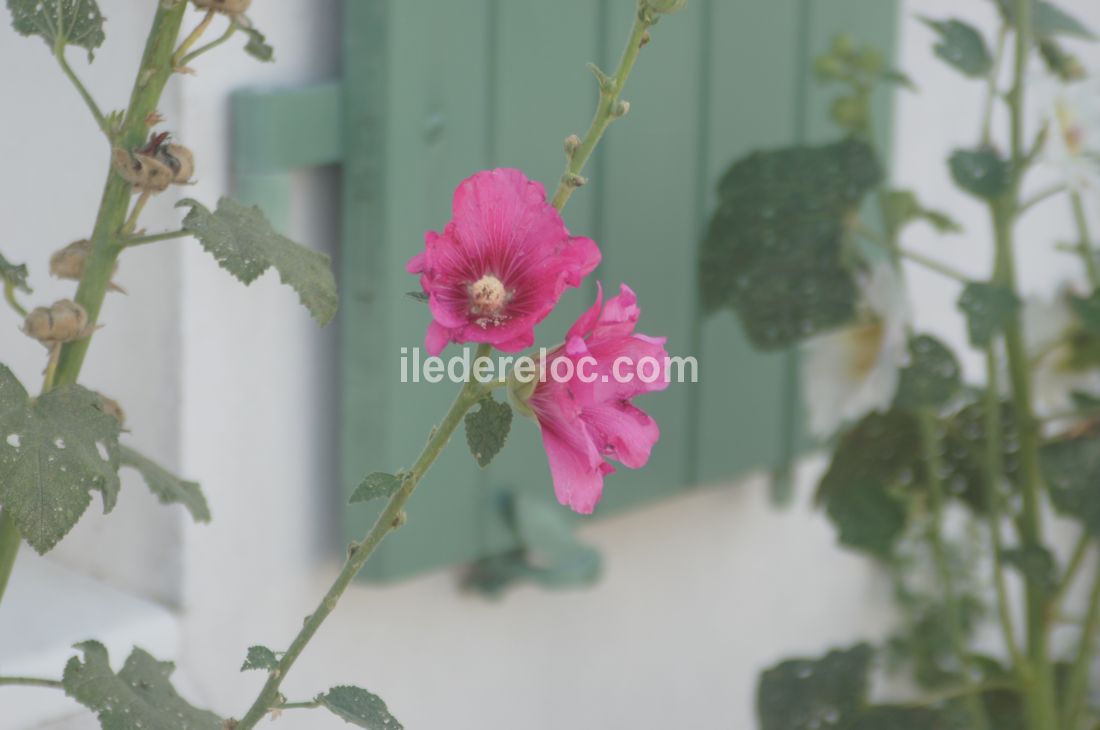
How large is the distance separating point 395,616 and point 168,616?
34cm

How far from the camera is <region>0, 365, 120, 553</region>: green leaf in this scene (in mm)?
634

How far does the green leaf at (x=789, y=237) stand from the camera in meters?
1.42

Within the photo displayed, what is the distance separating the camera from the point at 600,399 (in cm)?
59

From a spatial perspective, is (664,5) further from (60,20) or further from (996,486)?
(996,486)

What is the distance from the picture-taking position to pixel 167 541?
128 centimetres

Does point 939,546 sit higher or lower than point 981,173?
lower

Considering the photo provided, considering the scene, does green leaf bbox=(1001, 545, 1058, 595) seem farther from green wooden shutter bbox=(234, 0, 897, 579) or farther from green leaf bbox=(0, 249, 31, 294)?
green leaf bbox=(0, 249, 31, 294)

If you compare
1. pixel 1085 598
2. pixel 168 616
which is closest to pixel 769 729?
pixel 168 616

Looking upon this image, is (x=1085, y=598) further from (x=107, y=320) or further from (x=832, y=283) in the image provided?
(x=107, y=320)

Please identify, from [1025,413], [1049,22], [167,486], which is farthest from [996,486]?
[167,486]

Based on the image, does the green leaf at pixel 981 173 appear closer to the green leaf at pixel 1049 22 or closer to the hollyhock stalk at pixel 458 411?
the green leaf at pixel 1049 22

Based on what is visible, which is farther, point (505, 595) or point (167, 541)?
point (505, 595)

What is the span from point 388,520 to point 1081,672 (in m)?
0.94

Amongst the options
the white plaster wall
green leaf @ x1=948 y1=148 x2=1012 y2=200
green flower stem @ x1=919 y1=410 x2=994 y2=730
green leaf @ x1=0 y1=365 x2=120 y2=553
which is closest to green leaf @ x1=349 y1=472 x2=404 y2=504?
green leaf @ x1=0 y1=365 x2=120 y2=553
